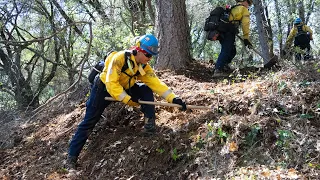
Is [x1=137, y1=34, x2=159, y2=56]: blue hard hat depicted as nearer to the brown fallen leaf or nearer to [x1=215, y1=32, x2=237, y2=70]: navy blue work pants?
the brown fallen leaf

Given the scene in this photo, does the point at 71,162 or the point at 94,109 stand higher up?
the point at 94,109

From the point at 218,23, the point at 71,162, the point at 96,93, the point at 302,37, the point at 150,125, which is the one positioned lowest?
the point at 71,162

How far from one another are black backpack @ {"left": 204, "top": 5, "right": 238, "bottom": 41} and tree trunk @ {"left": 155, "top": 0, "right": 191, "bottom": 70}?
686mm

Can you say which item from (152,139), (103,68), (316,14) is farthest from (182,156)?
(316,14)

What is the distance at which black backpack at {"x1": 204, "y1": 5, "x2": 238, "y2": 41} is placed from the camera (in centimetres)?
688

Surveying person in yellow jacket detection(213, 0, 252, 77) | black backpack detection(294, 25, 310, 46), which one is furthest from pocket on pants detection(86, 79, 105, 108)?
black backpack detection(294, 25, 310, 46)

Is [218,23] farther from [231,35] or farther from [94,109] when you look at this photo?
[94,109]

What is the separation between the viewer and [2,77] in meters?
11.9

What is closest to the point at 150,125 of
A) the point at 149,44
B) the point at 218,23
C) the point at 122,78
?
the point at 122,78

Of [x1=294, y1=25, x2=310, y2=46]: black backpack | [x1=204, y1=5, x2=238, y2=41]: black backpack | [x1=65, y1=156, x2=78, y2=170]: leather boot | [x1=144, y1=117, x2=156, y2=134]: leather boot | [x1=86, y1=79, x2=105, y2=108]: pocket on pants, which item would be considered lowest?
[x1=65, y1=156, x2=78, y2=170]: leather boot

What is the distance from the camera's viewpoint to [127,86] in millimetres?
4965

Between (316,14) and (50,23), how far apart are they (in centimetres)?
1662

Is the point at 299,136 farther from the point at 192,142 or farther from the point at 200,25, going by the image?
the point at 200,25

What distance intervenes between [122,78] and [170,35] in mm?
2728
